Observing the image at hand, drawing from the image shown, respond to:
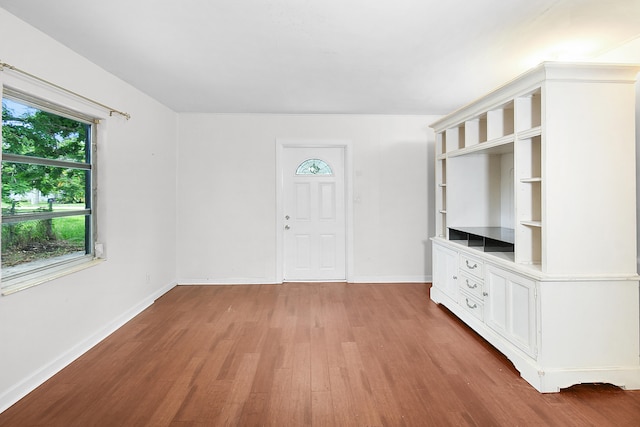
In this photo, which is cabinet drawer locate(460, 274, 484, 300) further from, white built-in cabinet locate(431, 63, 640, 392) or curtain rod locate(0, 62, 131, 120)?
curtain rod locate(0, 62, 131, 120)

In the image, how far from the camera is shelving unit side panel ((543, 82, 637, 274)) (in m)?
2.21

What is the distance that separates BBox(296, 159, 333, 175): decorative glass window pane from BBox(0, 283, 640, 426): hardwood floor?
84.4 inches

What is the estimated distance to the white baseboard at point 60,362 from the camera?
2.10 meters

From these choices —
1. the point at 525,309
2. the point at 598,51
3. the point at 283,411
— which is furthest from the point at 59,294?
the point at 598,51

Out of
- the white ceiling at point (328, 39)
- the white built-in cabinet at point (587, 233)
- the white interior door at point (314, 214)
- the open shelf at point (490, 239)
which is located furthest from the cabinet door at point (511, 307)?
the white interior door at point (314, 214)

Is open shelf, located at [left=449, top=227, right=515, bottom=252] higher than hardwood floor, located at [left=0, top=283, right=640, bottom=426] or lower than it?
higher

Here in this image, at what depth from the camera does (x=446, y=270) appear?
12.3 ft

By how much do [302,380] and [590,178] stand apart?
7.65ft

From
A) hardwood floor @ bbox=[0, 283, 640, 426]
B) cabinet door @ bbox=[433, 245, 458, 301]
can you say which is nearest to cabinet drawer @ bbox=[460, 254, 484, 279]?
cabinet door @ bbox=[433, 245, 458, 301]

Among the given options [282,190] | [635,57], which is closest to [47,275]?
[282,190]

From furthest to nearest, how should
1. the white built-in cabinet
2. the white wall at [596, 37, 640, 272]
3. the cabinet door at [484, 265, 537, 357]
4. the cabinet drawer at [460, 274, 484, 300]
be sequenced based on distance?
the cabinet drawer at [460, 274, 484, 300] → the white wall at [596, 37, 640, 272] → the cabinet door at [484, 265, 537, 357] → the white built-in cabinet

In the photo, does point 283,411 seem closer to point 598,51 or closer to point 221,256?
point 221,256

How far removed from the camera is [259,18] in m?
2.23

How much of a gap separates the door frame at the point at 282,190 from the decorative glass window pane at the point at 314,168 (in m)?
0.23
